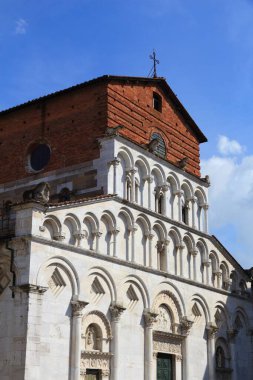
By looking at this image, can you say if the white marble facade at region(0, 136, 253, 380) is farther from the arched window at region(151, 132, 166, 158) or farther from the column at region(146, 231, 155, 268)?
the arched window at region(151, 132, 166, 158)

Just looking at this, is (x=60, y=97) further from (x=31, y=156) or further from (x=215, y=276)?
(x=215, y=276)

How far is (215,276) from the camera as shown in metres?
27.6

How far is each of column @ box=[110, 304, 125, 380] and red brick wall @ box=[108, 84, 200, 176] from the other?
270 inches

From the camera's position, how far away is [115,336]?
68.8 feet

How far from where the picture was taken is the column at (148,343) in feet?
72.2

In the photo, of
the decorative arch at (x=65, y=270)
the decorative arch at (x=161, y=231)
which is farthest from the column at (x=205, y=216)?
the decorative arch at (x=65, y=270)

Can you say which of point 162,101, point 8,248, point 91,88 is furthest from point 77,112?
→ point 8,248

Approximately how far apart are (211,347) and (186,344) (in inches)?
71.4

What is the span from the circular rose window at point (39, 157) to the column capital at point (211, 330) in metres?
9.48

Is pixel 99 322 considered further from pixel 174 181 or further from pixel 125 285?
pixel 174 181

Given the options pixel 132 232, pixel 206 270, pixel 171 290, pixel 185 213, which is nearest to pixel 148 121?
pixel 185 213

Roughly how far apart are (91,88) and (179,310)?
944 centimetres

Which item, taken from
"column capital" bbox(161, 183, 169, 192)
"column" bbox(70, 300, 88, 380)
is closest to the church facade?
"column" bbox(70, 300, 88, 380)

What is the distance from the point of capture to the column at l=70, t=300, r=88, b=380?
62.4 feet
